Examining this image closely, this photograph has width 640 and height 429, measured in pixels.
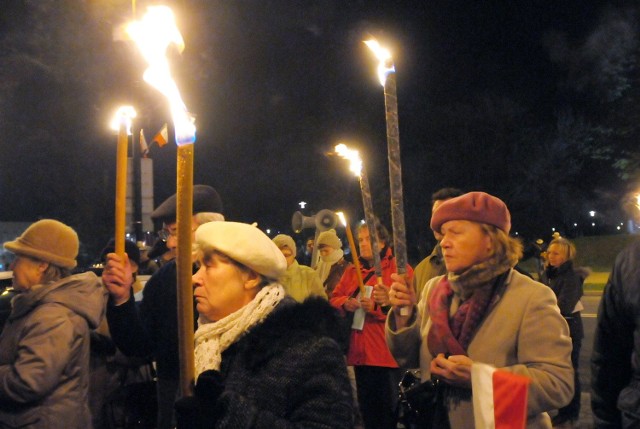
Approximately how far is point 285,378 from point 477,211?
4.28 feet

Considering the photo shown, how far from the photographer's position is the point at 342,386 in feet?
7.57

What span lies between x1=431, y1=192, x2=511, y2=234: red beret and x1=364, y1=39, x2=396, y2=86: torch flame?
0.66 m

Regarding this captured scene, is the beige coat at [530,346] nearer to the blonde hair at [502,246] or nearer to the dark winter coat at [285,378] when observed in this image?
the blonde hair at [502,246]

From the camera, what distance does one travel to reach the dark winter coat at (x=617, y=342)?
105 inches

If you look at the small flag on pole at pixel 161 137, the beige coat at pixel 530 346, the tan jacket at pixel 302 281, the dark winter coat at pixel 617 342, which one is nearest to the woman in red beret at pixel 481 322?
the beige coat at pixel 530 346

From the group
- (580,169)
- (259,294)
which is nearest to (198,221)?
(259,294)

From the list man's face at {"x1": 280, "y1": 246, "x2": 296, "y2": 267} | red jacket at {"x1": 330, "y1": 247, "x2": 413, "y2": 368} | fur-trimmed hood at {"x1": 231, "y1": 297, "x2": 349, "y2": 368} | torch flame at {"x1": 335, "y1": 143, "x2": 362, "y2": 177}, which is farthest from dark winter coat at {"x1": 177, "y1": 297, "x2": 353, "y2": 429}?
man's face at {"x1": 280, "y1": 246, "x2": 296, "y2": 267}

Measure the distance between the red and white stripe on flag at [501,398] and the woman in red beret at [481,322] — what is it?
0.18 m

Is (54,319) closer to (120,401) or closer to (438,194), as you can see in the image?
(120,401)

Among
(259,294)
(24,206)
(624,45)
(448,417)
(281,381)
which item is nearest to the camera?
(281,381)

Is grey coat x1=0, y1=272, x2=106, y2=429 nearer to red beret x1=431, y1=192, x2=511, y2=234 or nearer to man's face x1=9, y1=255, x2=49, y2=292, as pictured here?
man's face x1=9, y1=255, x2=49, y2=292

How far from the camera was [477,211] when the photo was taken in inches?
121

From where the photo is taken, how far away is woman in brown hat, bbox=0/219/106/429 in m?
3.27

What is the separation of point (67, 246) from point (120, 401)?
1.41 m
